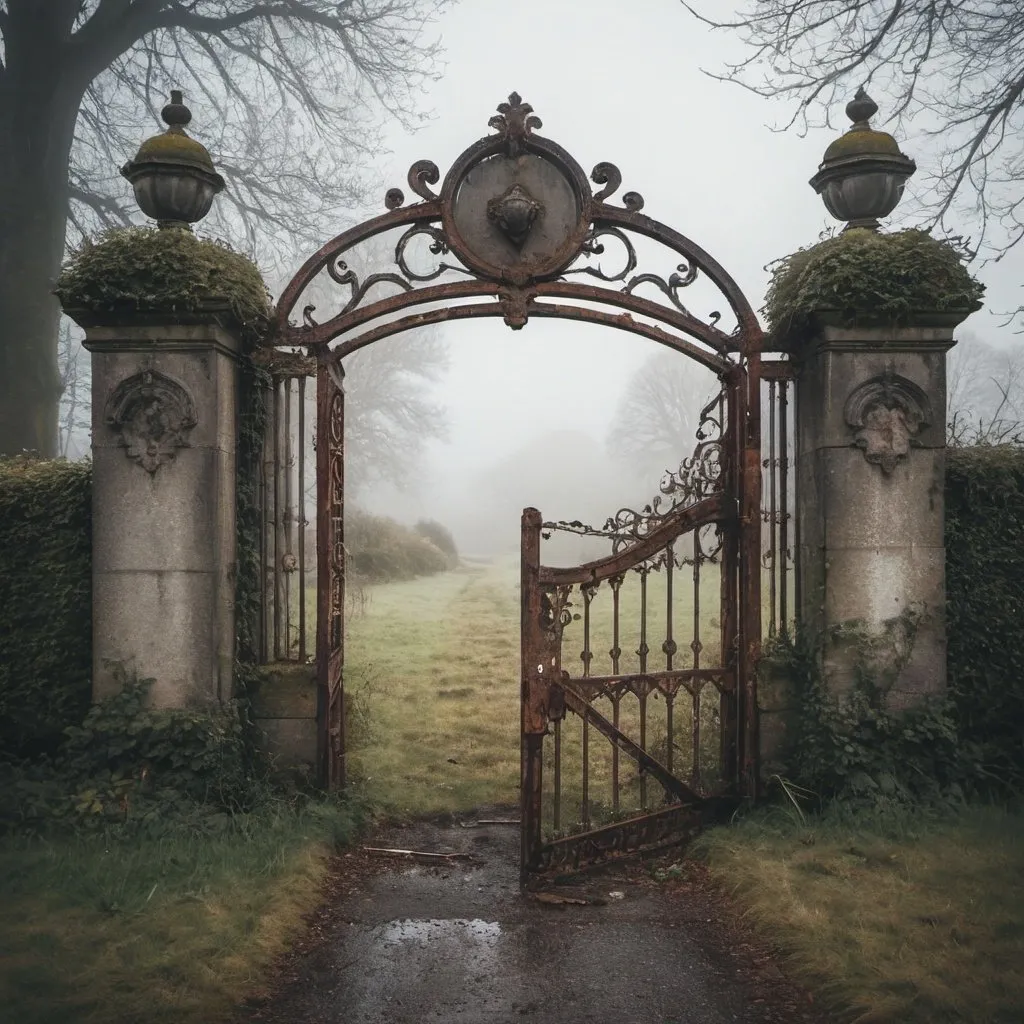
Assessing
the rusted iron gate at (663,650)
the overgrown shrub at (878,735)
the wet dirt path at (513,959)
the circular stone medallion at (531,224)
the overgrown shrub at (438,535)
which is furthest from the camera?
the overgrown shrub at (438,535)

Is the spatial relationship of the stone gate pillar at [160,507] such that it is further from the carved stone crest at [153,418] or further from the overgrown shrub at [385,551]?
the overgrown shrub at [385,551]

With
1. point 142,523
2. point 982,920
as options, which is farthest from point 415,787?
point 982,920

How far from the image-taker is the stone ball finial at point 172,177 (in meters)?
5.31

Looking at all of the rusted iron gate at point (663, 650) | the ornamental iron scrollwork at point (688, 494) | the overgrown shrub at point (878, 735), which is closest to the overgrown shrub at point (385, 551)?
the ornamental iron scrollwork at point (688, 494)

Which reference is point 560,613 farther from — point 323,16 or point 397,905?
point 323,16

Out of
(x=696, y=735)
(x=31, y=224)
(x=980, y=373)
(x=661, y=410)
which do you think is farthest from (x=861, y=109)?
(x=661, y=410)

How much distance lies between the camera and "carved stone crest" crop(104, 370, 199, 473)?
16.9 ft

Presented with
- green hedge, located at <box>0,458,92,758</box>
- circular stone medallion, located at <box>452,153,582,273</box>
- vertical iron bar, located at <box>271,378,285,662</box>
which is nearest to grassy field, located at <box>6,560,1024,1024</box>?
green hedge, located at <box>0,458,92,758</box>

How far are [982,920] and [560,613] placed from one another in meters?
2.48

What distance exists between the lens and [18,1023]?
313cm

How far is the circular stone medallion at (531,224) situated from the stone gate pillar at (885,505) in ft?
5.77

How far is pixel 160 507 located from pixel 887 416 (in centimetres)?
445

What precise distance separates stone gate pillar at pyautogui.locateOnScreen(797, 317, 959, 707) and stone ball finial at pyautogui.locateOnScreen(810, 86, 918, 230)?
2.93 feet

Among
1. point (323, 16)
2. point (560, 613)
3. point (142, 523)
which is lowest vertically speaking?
point (560, 613)
